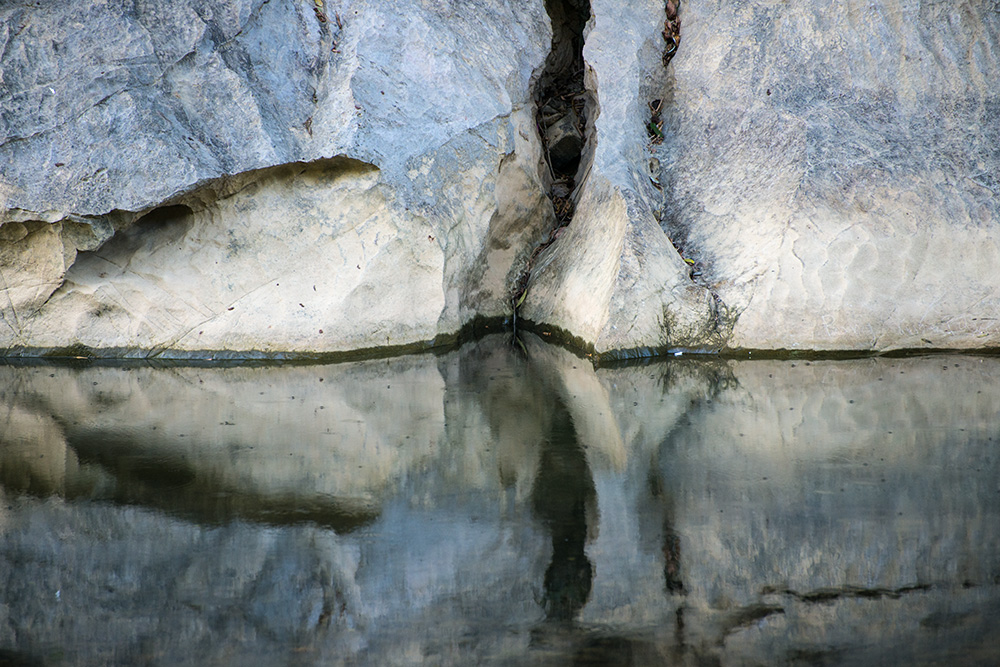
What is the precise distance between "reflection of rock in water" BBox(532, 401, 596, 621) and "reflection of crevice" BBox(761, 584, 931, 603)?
0.57 metres

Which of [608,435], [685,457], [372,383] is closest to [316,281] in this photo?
[372,383]

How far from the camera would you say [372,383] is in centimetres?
519

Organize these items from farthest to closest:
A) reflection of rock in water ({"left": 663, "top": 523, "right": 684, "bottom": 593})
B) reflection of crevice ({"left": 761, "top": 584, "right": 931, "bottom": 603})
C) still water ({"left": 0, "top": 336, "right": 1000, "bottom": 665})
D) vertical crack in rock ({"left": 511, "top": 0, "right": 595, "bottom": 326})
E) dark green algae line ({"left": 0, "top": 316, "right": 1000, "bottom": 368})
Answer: vertical crack in rock ({"left": 511, "top": 0, "right": 595, "bottom": 326}) < dark green algae line ({"left": 0, "top": 316, "right": 1000, "bottom": 368}) < reflection of rock in water ({"left": 663, "top": 523, "right": 684, "bottom": 593}) < reflection of crevice ({"left": 761, "top": 584, "right": 931, "bottom": 603}) < still water ({"left": 0, "top": 336, "right": 1000, "bottom": 665})

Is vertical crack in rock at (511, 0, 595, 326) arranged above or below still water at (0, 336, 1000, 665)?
above

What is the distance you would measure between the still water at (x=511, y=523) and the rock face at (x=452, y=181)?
92 cm

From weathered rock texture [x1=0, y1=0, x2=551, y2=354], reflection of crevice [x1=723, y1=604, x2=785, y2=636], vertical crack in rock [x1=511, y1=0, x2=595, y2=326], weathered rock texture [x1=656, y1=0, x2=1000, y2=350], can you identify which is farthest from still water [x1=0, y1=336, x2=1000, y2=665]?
vertical crack in rock [x1=511, y1=0, x2=595, y2=326]

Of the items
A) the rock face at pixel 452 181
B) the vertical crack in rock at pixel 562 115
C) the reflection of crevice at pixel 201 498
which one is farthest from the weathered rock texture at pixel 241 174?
the reflection of crevice at pixel 201 498

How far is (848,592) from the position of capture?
8.36 feet

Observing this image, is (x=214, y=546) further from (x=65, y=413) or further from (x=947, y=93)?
(x=947, y=93)

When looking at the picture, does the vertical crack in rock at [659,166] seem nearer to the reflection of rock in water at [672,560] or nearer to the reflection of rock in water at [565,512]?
the reflection of rock in water at [565,512]

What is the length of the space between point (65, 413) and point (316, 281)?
1974 mm

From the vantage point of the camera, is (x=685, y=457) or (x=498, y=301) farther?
(x=498, y=301)

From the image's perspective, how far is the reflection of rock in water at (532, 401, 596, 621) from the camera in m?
2.59

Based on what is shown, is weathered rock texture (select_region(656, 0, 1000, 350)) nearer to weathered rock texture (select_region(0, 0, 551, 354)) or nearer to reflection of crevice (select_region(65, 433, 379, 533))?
weathered rock texture (select_region(0, 0, 551, 354))
